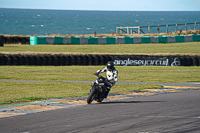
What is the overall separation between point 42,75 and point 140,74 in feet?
19.7

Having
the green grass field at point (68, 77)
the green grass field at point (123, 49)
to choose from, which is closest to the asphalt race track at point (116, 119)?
the green grass field at point (68, 77)

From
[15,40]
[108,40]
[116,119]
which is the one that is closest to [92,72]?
[116,119]

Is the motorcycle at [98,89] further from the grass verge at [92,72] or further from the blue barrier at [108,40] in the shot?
the blue barrier at [108,40]

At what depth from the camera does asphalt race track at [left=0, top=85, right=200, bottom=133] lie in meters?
7.66

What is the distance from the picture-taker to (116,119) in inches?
343

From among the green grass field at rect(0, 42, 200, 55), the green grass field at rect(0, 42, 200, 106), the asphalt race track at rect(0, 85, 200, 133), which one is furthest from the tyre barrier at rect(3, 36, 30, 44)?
the asphalt race track at rect(0, 85, 200, 133)

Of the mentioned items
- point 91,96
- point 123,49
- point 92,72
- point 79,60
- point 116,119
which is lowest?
point 116,119

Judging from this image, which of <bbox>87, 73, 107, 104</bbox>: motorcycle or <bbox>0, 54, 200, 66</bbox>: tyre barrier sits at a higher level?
<bbox>0, 54, 200, 66</bbox>: tyre barrier

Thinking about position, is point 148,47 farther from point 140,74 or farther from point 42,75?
point 42,75

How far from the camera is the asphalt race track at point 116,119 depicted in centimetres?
766

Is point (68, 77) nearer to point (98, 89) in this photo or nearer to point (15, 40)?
point (98, 89)

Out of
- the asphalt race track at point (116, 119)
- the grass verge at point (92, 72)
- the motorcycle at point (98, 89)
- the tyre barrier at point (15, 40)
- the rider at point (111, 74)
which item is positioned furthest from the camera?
the tyre barrier at point (15, 40)

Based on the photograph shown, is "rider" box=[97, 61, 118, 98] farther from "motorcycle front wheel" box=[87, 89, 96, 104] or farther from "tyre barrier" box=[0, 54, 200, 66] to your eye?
"tyre barrier" box=[0, 54, 200, 66]

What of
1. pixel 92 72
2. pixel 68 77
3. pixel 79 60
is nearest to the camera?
pixel 68 77
